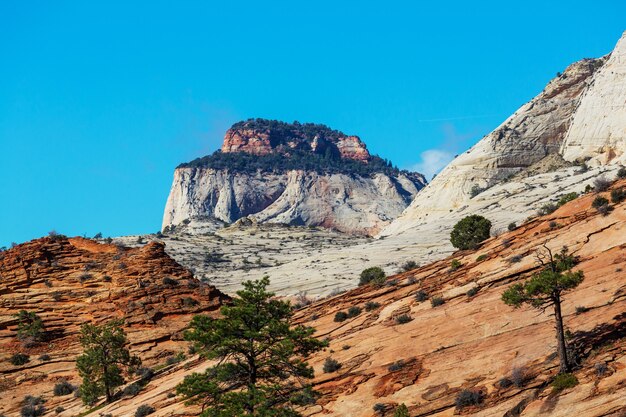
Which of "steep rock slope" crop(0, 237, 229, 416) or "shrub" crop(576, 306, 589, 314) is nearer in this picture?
"shrub" crop(576, 306, 589, 314)

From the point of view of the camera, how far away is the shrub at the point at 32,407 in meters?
55.7

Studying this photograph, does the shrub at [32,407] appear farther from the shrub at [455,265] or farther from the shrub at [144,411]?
the shrub at [455,265]

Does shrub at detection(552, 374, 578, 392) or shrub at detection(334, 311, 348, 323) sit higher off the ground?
shrub at detection(334, 311, 348, 323)

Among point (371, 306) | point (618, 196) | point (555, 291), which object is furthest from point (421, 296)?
point (555, 291)

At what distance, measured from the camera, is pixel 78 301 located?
7100cm

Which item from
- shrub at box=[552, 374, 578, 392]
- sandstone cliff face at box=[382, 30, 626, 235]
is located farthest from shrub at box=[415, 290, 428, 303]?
sandstone cliff face at box=[382, 30, 626, 235]

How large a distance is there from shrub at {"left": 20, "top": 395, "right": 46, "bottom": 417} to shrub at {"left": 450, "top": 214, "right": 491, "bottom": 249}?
3583 cm

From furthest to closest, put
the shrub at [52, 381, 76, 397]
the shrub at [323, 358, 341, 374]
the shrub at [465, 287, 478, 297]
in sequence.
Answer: the shrub at [52, 381, 76, 397] < the shrub at [465, 287, 478, 297] < the shrub at [323, 358, 341, 374]

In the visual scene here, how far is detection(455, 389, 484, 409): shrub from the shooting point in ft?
118

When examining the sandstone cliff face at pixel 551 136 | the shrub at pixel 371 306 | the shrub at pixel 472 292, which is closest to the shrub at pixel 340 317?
the shrub at pixel 371 306

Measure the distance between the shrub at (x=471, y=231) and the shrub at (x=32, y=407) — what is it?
3583 cm

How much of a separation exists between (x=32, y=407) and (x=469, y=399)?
33197 mm

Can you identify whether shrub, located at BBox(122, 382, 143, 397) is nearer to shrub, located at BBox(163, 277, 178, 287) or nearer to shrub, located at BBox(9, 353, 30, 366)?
shrub, located at BBox(9, 353, 30, 366)

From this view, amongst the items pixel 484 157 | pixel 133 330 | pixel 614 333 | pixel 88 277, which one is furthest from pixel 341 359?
pixel 484 157
